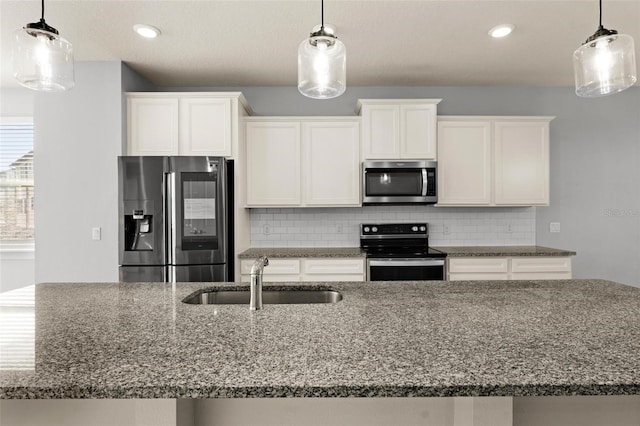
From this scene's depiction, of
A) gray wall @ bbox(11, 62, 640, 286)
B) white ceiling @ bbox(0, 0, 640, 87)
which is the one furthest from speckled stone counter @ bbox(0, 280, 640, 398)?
gray wall @ bbox(11, 62, 640, 286)

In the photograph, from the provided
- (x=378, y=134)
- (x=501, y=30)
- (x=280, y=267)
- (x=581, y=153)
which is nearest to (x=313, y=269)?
(x=280, y=267)

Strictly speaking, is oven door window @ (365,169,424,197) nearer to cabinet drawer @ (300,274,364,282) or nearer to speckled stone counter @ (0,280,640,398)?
cabinet drawer @ (300,274,364,282)

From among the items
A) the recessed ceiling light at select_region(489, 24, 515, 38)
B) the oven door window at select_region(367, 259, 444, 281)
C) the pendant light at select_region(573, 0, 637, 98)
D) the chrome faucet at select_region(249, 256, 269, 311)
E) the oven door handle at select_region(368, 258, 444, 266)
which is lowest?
the oven door window at select_region(367, 259, 444, 281)

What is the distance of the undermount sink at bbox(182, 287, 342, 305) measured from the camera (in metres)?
1.75

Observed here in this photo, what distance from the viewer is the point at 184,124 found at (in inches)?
131

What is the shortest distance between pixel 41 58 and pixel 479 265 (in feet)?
10.9

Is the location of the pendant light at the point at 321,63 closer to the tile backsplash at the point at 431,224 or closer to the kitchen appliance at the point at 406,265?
the kitchen appliance at the point at 406,265

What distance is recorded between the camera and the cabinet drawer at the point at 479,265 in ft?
11.0

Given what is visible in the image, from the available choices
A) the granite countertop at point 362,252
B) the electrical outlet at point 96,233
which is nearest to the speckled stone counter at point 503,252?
the granite countertop at point 362,252

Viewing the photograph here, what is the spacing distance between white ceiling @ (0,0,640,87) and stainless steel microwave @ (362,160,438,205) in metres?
0.88

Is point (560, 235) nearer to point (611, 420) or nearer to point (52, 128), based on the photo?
point (611, 420)

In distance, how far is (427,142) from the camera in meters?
3.53

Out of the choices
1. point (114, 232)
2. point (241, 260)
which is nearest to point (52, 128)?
Answer: point (114, 232)

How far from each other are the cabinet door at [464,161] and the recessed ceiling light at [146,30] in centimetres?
252
